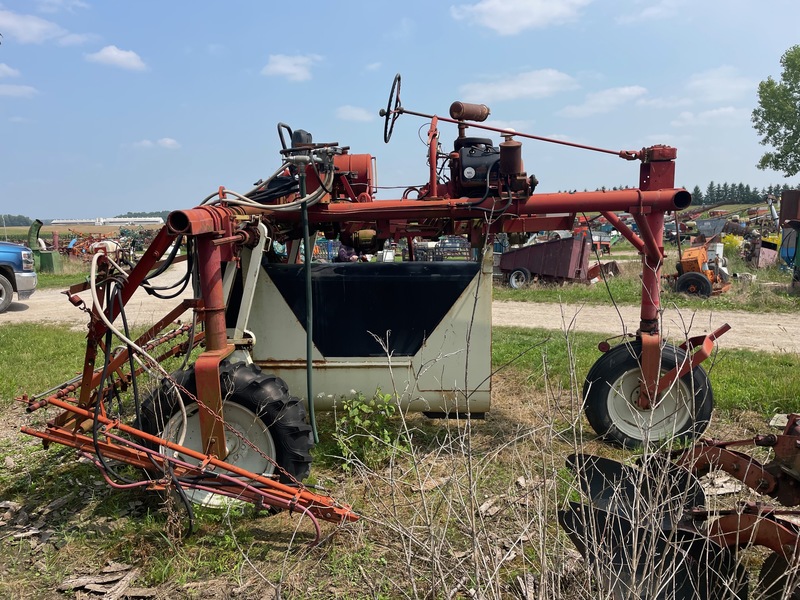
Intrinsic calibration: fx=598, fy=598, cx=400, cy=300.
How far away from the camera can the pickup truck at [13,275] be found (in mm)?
12836

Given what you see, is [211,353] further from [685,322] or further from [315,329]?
[685,322]

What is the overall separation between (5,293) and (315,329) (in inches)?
460

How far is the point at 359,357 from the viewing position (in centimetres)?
429

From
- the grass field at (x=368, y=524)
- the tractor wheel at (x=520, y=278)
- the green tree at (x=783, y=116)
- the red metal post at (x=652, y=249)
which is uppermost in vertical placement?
the green tree at (x=783, y=116)

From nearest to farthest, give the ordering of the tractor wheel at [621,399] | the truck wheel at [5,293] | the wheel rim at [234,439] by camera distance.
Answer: the wheel rim at [234,439] < the tractor wheel at [621,399] < the truck wheel at [5,293]

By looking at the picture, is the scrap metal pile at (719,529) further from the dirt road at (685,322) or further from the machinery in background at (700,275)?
the machinery in background at (700,275)

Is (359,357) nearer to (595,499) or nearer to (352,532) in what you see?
(352,532)

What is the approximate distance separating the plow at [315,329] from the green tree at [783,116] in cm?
4141

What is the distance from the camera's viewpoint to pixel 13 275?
12977mm

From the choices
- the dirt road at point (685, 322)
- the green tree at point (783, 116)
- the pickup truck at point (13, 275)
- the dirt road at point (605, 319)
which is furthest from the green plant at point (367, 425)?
the green tree at point (783, 116)

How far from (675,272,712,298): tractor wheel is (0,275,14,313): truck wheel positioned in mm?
14477

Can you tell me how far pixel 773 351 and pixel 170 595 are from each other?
788 centimetres

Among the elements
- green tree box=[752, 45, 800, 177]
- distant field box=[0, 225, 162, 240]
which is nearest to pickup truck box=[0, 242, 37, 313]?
distant field box=[0, 225, 162, 240]

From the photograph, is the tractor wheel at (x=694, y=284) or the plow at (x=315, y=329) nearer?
the plow at (x=315, y=329)
